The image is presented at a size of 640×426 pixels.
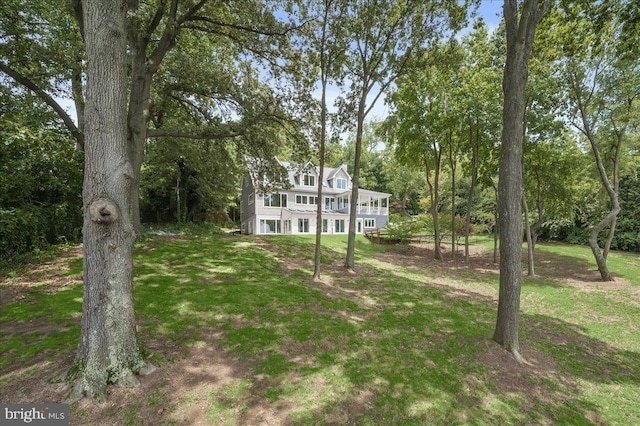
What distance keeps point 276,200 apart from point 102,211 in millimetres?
26237

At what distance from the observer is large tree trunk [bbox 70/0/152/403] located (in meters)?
3.67

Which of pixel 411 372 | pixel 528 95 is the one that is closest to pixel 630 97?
pixel 528 95

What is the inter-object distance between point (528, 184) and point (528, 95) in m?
6.30

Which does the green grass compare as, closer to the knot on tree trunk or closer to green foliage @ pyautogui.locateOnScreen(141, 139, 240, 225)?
the knot on tree trunk

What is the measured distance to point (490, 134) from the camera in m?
15.7

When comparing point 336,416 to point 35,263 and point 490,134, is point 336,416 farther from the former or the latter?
point 490,134

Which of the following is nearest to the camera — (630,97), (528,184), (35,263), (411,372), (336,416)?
(336,416)

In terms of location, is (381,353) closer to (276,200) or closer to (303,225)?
(276,200)

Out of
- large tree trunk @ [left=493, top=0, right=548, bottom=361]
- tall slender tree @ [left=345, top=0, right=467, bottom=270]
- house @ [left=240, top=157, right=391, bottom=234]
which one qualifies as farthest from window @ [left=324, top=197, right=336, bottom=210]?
large tree trunk @ [left=493, top=0, right=548, bottom=361]

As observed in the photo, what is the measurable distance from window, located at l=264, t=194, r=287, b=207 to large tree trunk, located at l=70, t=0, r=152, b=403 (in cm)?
2493

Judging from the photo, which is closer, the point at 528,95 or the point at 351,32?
the point at 351,32

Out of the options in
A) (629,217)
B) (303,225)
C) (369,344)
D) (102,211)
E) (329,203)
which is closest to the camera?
(102,211)

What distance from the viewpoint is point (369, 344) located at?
563 cm

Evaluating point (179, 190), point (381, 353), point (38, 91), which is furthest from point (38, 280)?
point (179, 190)
